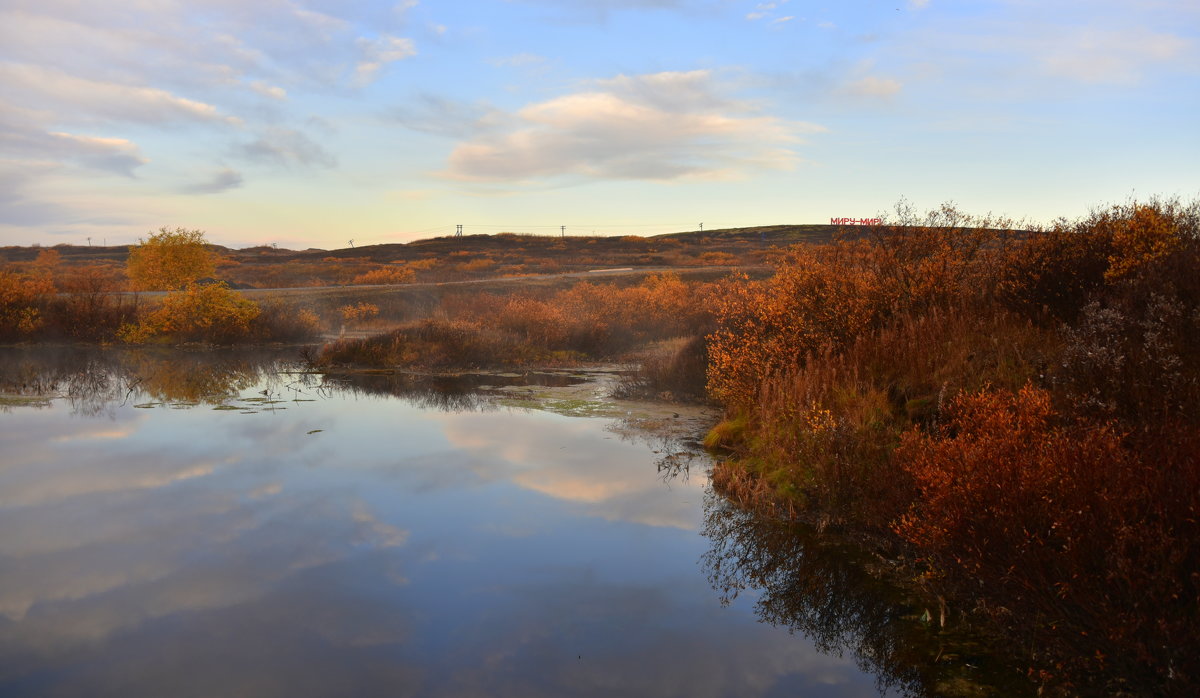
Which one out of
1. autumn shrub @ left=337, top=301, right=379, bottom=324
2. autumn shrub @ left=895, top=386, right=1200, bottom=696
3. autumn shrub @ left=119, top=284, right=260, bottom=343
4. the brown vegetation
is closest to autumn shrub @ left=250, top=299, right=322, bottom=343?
autumn shrub @ left=119, top=284, right=260, bottom=343

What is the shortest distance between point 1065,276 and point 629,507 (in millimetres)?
5773

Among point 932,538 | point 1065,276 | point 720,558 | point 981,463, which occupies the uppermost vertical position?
point 1065,276

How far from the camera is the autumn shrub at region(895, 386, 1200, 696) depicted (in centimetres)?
427

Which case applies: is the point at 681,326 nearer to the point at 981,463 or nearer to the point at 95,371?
the point at 95,371

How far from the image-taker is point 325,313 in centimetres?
3052

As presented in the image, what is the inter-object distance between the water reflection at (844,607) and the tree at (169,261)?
32276mm

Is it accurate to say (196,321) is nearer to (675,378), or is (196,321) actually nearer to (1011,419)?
(675,378)

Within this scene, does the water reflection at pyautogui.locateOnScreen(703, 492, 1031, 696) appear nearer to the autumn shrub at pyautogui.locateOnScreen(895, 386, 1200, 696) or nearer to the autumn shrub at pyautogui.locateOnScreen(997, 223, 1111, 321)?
the autumn shrub at pyautogui.locateOnScreen(895, 386, 1200, 696)

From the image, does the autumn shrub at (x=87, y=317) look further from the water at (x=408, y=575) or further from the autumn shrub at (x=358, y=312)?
the water at (x=408, y=575)

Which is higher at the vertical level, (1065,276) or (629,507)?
(1065,276)

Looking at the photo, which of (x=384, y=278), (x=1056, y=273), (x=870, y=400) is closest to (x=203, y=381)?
(x=870, y=400)

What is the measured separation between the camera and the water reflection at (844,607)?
17.7 feet

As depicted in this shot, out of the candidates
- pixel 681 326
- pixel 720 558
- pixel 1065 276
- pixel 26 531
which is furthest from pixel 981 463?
pixel 681 326

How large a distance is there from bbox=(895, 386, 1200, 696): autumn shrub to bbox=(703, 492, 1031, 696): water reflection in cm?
39
